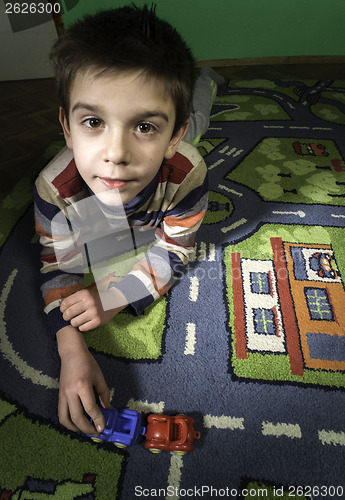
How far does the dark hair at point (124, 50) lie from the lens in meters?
0.45

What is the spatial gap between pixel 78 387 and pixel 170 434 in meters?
0.17

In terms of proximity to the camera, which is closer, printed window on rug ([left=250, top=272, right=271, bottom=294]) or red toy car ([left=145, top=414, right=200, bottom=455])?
red toy car ([left=145, top=414, right=200, bottom=455])

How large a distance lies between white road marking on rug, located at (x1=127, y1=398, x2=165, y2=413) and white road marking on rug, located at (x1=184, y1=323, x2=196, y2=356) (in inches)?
4.3

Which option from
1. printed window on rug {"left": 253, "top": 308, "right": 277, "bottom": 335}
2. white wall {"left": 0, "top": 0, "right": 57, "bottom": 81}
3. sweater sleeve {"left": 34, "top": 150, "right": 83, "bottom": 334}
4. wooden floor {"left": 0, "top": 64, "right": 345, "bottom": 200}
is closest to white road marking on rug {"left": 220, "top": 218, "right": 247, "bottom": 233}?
printed window on rug {"left": 253, "top": 308, "right": 277, "bottom": 335}

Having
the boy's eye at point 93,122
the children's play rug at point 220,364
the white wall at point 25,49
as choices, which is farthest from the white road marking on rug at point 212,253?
the white wall at point 25,49

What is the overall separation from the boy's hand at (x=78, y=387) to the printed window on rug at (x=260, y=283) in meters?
0.39

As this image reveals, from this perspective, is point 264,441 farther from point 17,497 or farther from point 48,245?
point 48,245

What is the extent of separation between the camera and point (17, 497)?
472 millimetres

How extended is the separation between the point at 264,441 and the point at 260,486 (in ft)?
0.21

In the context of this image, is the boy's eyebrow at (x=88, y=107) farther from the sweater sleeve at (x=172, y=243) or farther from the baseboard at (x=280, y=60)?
the baseboard at (x=280, y=60)

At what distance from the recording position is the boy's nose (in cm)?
45

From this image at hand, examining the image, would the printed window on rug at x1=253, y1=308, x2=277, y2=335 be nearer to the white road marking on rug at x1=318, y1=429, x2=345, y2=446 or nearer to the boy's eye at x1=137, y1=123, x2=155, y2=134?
the white road marking on rug at x1=318, y1=429, x2=345, y2=446

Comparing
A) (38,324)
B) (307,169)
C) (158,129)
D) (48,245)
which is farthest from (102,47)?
(307,169)

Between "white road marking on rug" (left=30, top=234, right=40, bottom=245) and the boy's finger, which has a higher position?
"white road marking on rug" (left=30, top=234, right=40, bottom=245)
